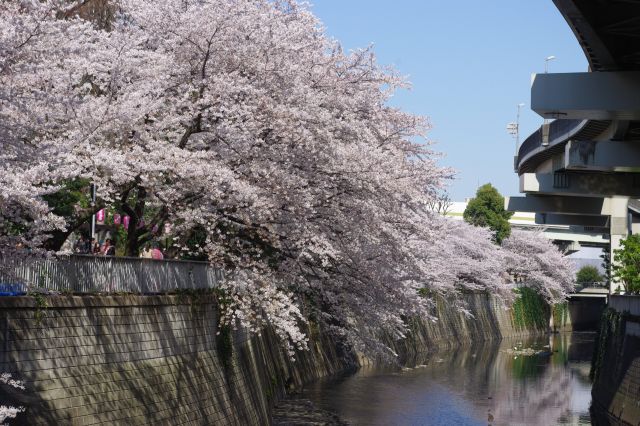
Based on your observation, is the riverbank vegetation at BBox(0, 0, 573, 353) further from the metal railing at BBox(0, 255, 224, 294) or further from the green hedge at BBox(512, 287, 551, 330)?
the green hedge at BBox(512, 287, 551, 330)

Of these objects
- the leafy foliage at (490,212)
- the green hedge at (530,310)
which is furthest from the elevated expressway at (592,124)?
the leafy foliage at (490,212)

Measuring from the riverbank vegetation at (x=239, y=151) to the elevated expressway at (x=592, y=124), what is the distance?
14.8 ft

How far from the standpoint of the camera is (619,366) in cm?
3631

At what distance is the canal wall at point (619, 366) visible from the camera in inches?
1261

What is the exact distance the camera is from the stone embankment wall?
1554 centimetres

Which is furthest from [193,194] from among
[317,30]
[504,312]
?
[504,312]

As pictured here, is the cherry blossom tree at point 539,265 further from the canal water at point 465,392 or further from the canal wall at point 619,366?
the canal wall at point 619,366

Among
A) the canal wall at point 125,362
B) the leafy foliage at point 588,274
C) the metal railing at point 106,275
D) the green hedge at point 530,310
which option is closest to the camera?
the canal wall at point 125,362

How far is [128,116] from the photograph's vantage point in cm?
1859

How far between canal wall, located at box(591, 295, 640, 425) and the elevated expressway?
4951mm

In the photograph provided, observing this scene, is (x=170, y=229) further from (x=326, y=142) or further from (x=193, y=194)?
(x=326, y=142)

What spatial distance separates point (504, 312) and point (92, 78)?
65023 millimetres

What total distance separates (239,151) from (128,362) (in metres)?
4.87

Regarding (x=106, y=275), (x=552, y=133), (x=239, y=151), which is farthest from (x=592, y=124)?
(x=106, y=275)
